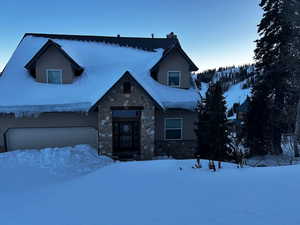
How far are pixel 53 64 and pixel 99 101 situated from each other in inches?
173

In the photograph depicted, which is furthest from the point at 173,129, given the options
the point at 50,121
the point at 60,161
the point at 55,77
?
the point at 55,77

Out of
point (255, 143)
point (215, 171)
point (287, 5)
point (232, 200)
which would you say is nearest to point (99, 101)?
point (215, 171)

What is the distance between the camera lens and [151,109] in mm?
10883

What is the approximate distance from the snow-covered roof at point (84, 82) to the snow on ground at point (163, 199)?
6072mm

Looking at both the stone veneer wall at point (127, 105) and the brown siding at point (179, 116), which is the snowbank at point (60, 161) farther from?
the brown siding at point (179, 116)

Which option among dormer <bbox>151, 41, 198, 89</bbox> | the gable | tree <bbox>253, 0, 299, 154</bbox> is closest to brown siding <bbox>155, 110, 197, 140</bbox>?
the gable

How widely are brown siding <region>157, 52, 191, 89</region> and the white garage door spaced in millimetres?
5688

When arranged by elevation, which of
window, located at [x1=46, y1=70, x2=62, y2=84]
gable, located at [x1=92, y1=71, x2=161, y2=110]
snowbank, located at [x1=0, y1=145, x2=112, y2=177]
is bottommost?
snowbank, located at [x1=0, y1=145, x2=112, y2=177]

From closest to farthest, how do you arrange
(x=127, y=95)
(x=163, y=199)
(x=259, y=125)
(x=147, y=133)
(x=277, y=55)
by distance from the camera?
(x=163, y=199)
(x=127, y=95)
(x=147, y=133)
(x=259, y=125)
(x=277, y=55)

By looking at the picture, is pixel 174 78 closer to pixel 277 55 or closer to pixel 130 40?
pixel 130 40

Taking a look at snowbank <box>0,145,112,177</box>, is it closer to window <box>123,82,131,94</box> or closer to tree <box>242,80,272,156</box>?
window <box>123,82,131,94</box>

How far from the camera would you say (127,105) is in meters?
10.6

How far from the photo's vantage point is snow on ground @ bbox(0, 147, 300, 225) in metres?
2.79

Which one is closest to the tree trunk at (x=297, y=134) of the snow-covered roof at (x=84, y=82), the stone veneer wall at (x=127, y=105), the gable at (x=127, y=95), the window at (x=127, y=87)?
the snow-covered roof at (x=84, y=82)
